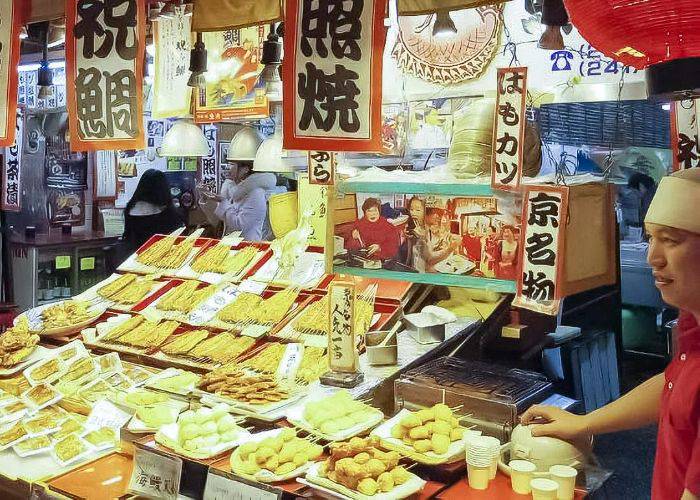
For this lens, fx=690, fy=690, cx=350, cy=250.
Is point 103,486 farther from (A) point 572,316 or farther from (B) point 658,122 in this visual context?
(A) point 572,316

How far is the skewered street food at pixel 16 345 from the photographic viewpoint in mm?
4938

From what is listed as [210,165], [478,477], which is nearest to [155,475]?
[478,477]

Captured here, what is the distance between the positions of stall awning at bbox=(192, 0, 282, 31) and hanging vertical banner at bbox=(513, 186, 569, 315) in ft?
5.75

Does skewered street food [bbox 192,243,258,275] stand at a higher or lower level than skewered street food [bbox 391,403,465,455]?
higher

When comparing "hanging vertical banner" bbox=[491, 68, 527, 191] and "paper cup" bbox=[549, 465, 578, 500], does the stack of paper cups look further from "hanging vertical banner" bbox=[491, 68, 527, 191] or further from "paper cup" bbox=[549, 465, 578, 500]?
"hanging vertical banner" bbox=[491, 68, 527, 191]

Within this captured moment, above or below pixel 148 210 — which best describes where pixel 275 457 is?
below

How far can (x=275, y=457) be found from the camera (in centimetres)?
311

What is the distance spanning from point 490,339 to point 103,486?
2749 mm

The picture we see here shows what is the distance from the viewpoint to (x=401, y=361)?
13.6 ft

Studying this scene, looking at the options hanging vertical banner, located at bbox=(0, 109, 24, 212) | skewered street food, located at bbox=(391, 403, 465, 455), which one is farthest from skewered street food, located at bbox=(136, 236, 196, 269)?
hanging vertical banner, located at bbox=(0, 109, 24, 212)

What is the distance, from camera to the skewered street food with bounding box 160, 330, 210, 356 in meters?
4.86

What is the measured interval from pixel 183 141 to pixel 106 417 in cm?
409

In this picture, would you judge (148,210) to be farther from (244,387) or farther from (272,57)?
(244,387)

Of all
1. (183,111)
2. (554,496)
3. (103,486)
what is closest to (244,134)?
(183,111)
